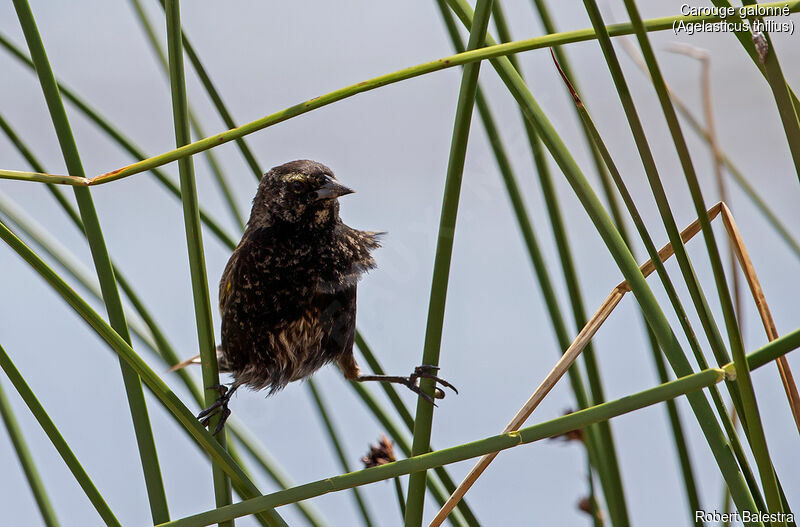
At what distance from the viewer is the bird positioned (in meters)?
1.28

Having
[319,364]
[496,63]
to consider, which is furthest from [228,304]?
[496,63]

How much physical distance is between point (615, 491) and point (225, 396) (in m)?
0.62

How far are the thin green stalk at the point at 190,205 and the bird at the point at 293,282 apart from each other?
0.36 meters

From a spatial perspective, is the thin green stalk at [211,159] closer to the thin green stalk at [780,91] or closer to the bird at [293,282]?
the bird at [293,282]

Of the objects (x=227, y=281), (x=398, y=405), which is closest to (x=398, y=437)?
(x=398, y=405)

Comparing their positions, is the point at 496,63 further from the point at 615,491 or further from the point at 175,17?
the point at 615,491

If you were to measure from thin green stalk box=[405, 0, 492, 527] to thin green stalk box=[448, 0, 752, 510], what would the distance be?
5cm

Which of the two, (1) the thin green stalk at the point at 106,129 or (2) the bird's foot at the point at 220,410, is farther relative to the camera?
(1) the thin green stalk at the point at 106,129

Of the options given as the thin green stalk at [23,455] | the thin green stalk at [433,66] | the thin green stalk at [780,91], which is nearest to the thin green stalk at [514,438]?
the thin green stalk at [780,91]

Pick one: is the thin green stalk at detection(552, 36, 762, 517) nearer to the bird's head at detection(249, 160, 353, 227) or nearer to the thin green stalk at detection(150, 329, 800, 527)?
the thin green stalk at detection(150, 329, 800, 527)

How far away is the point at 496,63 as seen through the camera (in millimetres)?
843

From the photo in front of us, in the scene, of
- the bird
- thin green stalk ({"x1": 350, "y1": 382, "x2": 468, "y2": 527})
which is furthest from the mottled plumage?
thin green stalk ({"x1": 350, "y1": 382, "x2": 468, "y2": 527})

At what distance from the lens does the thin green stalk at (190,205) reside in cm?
83

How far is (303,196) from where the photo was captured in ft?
4.27
